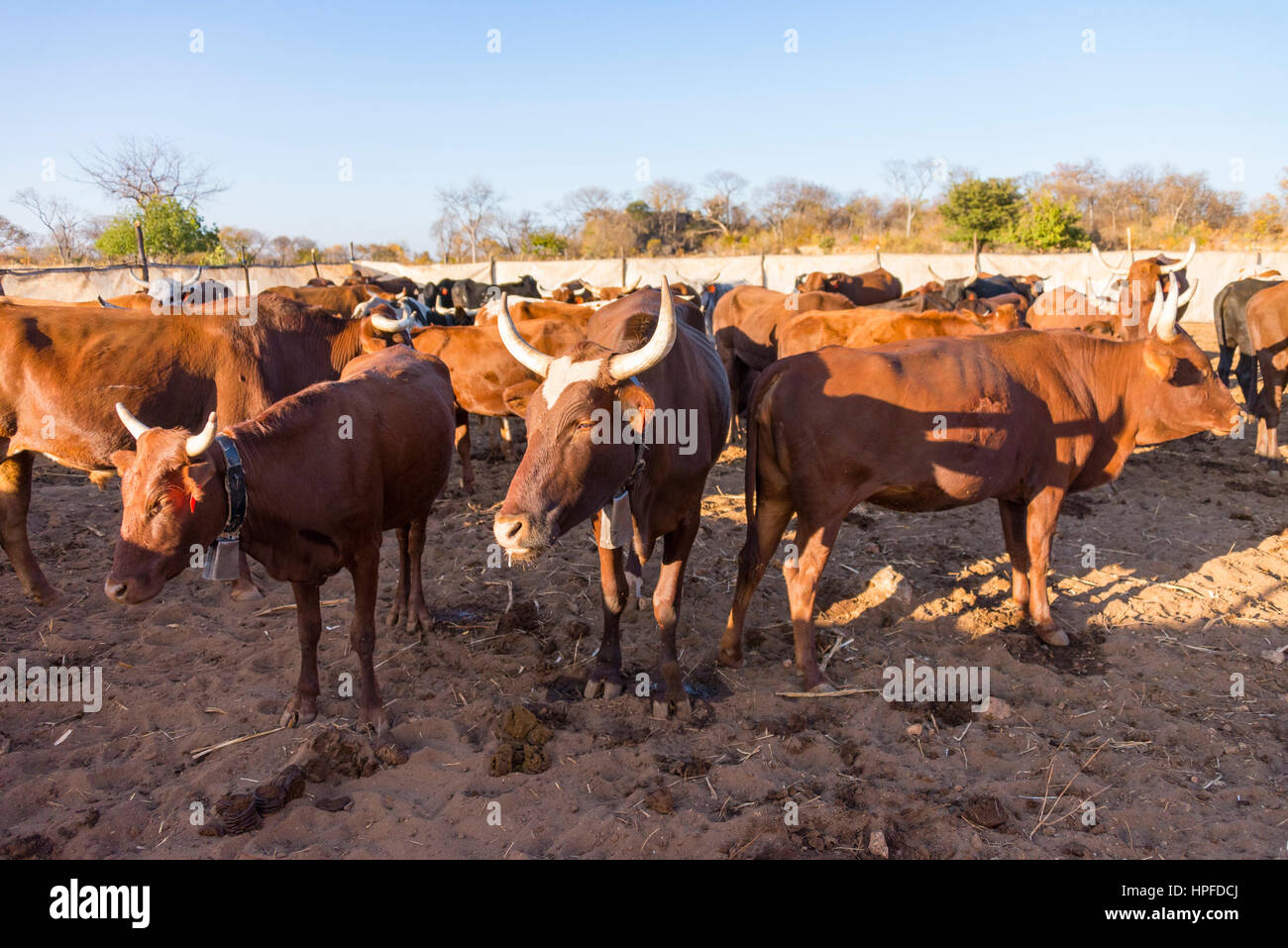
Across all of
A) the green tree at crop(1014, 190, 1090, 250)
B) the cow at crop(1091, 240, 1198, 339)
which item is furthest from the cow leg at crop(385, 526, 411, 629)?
the green tree at crop(1014, 190, 1090, 250)

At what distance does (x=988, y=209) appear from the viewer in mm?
33000

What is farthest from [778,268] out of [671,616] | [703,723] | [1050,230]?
[703,723]

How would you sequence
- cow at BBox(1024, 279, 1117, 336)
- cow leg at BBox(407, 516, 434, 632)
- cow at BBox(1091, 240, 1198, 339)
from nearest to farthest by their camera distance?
cow leg at BBox(407, 516, 434, 632) → cow at BBox(1024, 279, 1117, 336) → cow at BBox(1091, 240, 1198, 339)

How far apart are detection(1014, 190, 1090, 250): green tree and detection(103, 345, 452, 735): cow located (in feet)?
101

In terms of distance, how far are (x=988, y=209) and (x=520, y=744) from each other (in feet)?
116

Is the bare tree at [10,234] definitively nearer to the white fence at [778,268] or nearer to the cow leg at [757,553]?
the white fence at [778,268]

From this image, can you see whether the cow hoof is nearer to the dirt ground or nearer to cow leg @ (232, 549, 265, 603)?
the dirt ground

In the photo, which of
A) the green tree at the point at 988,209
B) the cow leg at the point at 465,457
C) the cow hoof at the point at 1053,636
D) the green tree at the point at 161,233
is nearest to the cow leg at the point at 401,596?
the cow leg at the point at 465,457

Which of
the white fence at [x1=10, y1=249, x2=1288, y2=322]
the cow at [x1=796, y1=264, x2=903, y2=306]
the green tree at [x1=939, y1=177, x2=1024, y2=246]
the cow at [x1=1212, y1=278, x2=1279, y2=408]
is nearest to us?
the cow at [x1=1212, y1=278, x2=1279, y2=408]

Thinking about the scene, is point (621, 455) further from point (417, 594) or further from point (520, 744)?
point (417, 594)

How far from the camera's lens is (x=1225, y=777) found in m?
3.70

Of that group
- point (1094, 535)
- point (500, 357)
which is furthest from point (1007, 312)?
point (500, 357)

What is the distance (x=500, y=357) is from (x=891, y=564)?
181 inches

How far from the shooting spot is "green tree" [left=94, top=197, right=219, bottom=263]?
2633 cm
